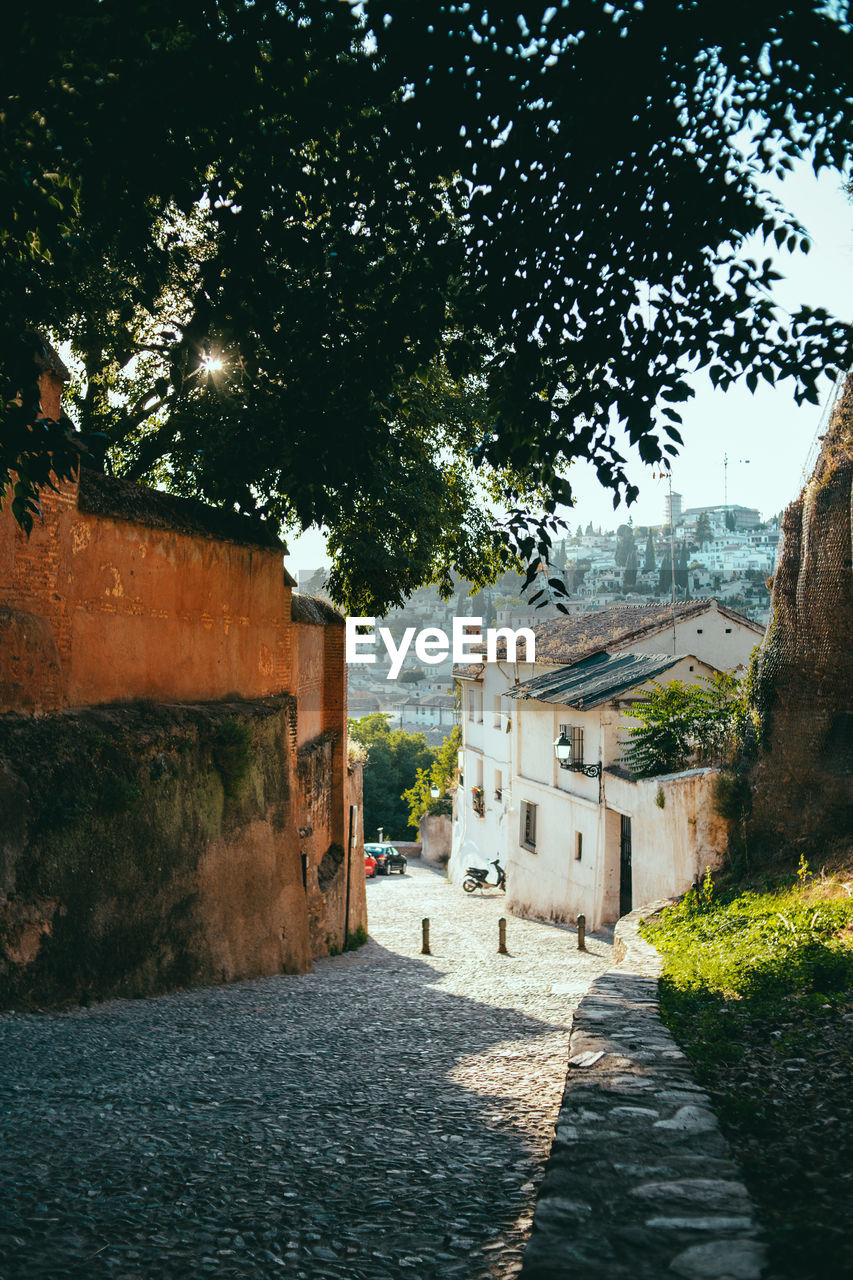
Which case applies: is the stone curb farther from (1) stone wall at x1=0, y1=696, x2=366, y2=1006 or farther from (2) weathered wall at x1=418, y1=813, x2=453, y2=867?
(2) weathered wall at x1=418, y1=813, x2=453, y2=867

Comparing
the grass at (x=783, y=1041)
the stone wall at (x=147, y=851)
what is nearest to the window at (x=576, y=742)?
the stone wall at (x=147, y=851)

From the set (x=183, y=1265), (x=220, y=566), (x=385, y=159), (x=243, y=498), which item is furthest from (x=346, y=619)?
(x=183, y=1265)

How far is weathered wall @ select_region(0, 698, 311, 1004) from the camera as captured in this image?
7141 mm

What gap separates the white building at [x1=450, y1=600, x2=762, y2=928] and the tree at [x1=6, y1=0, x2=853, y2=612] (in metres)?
7.86

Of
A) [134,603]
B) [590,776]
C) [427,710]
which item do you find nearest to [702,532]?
[427,710]

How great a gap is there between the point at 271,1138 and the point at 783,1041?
245 centimetres

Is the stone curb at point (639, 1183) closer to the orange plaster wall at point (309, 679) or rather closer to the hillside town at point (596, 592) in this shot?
the orange plaster wall at point (309, 679)

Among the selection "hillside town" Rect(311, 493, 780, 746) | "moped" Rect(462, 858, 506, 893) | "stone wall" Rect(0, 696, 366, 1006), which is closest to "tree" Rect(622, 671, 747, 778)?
"stone wall" Rect(0, 696, 366, 1006)

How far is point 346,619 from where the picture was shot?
56.8ft

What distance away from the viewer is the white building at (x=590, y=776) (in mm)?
14212

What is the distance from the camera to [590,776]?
20.6m

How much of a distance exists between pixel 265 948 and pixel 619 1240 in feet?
29.1

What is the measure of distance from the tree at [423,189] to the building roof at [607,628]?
833 inches

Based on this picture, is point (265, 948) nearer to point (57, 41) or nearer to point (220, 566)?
point (220, 566)
